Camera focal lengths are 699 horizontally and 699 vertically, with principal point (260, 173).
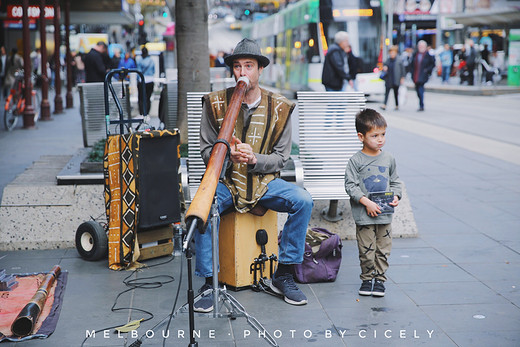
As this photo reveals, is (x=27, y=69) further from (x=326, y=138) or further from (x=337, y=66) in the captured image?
(x=326, y=138)

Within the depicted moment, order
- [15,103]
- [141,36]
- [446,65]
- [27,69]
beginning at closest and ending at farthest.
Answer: [27,69] < [15,103] < [141,36] < [446,65]

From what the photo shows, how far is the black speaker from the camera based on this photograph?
5.55m

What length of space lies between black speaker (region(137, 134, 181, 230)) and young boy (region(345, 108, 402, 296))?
157 centimetres

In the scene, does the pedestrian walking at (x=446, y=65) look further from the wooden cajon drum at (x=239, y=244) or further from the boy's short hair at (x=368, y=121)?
the wooden cajon drum at (x=239, y=244)

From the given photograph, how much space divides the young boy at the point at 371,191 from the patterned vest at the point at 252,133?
57 cm

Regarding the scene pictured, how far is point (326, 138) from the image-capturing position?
6461 millimetres

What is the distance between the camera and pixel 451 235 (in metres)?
6.61

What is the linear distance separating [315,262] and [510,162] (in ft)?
22.0

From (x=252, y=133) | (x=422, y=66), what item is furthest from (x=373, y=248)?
(x=422, y=66)

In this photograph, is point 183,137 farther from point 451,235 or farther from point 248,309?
point 248,309

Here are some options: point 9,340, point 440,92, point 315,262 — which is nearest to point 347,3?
point 440,92

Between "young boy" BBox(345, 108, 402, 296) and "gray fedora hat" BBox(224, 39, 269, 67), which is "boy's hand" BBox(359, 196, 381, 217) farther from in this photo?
"gray fedora hat" BBox(224, 39, 269, 67)

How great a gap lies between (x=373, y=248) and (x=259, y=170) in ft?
3.27

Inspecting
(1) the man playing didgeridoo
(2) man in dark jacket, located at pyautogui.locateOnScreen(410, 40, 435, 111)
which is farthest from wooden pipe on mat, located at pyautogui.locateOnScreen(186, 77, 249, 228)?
(2) man in dark jacket, located at pyautogui.locateOnScreen(410, 40, 435, 111)
